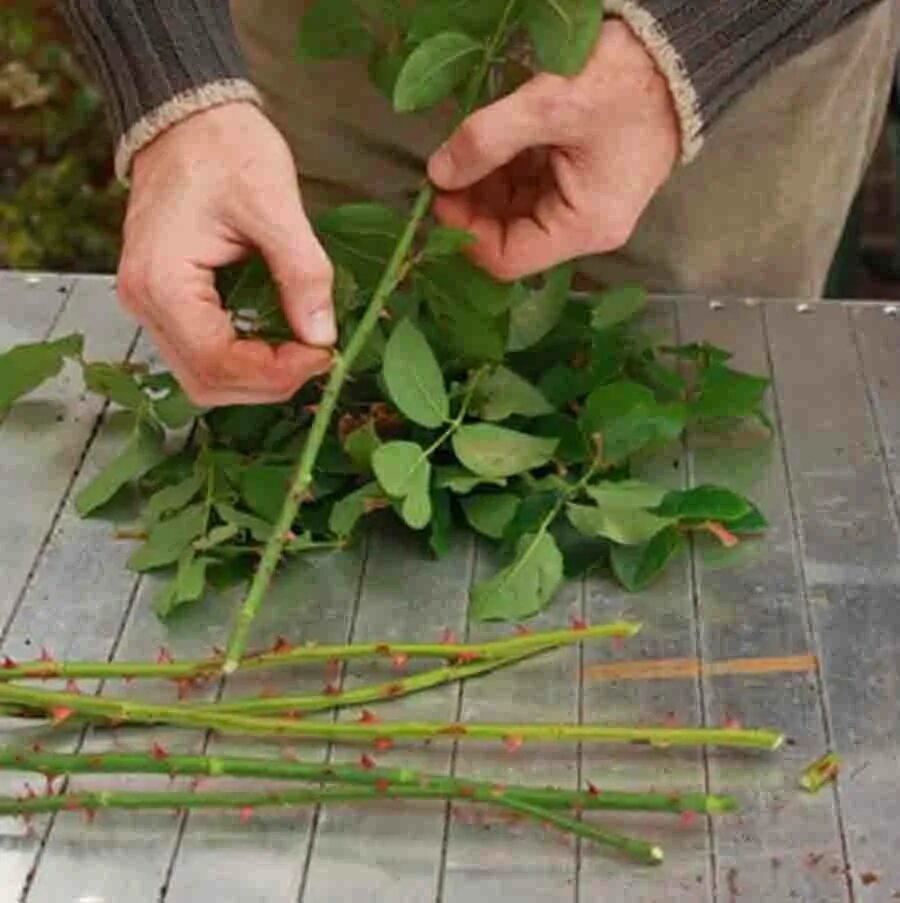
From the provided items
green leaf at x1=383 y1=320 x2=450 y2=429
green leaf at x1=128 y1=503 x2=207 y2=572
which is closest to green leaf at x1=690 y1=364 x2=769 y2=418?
green leaf at x1=383 y1=320 x2=450 y2=429

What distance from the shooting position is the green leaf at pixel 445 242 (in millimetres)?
938

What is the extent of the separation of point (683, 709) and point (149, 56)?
36 cm

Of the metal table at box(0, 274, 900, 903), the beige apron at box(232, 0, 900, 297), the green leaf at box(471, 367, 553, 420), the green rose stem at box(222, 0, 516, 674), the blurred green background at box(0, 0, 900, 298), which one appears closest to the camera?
the metal table at box(0, 274, 900, 903)

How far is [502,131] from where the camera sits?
90cm

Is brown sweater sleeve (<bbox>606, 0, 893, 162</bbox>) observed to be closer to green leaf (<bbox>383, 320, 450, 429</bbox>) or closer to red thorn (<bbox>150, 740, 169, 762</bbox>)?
green leaf (<bbox>383, 320, 450, 429</bbox>)

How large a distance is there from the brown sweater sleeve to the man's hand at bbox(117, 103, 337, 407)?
0.52 feet

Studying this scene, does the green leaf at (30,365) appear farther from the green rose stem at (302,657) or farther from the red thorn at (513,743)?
the red thorn at (513,743)

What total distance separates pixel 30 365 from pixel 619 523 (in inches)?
12.1

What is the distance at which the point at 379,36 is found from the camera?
3.44ft

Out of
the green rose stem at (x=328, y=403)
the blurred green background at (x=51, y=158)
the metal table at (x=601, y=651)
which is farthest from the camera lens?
the blurred green background at (x=51, y=158)

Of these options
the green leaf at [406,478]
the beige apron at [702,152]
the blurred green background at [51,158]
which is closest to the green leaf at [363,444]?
the green leaf at [406,478]

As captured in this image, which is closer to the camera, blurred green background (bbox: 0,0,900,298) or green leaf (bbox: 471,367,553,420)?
green leaf (bbox: 471,367,553,420)

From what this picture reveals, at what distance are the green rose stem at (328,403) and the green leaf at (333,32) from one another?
9cm

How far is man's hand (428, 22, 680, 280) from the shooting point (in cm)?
90
